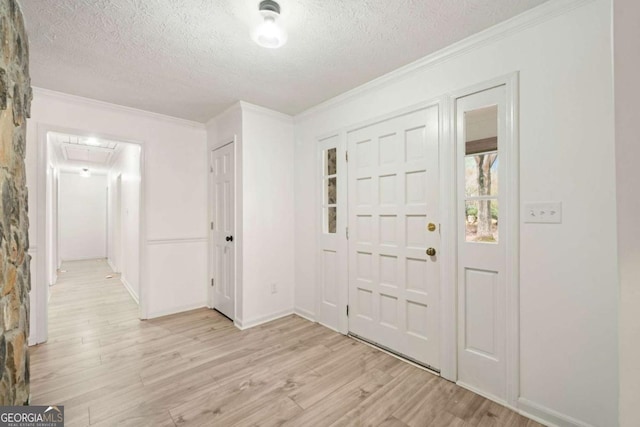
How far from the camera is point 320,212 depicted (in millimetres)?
3123

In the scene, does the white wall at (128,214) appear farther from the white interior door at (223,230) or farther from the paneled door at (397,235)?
the paneled door at (397,235)

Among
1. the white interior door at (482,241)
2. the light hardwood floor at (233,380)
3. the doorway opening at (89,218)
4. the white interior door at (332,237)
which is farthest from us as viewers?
the doorway opening at (89,218)

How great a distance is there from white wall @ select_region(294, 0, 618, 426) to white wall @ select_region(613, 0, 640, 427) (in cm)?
97

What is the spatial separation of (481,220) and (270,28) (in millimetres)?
1824

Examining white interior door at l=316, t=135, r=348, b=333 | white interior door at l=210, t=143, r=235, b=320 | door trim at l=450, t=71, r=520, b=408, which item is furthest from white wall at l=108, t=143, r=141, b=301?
door trim at l=450, t=71, r=520, b=408

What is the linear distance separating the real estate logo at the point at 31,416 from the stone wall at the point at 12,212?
0.05 meters

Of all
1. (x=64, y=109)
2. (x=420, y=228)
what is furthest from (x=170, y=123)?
(x=420, y=228)

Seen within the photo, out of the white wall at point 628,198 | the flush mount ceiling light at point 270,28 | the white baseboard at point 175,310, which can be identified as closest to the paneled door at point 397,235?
the flush mount ceiling light at point 270,28

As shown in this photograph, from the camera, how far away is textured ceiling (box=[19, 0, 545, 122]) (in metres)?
1.64

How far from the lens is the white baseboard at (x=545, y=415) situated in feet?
5.10

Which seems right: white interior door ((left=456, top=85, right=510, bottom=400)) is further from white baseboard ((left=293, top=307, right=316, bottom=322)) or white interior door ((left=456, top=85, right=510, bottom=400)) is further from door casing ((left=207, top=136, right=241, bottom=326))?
door casing ((left=207, top=136, right=241, bottom=326))

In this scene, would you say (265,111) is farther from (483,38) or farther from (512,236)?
(512,236)

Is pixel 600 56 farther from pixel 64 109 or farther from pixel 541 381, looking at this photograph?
pixel 64 109

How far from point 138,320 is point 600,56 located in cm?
448
